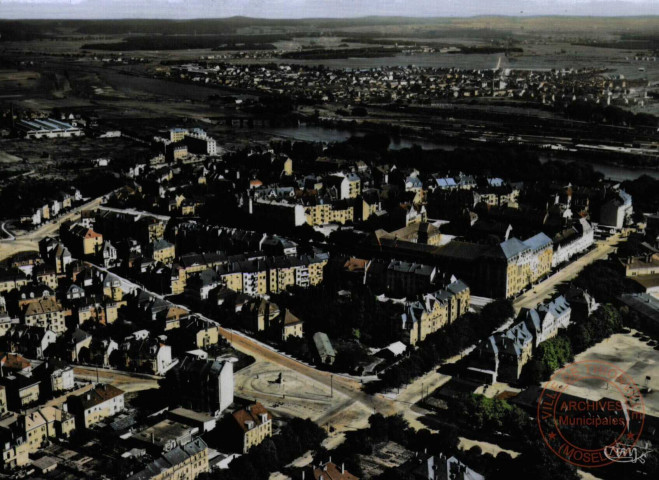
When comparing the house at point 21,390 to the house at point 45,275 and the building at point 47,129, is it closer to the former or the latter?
the house at point 45,275

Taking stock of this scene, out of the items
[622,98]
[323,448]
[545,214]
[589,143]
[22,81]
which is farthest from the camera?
[22,81]

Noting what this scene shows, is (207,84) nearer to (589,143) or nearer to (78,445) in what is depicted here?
(589,143)

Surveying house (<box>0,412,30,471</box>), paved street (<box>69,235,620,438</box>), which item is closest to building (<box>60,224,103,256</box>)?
paved street (<box>69,235,620,438</box>)

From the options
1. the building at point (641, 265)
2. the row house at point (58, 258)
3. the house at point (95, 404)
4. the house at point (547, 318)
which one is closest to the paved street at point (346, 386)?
the house at point (95, 404)

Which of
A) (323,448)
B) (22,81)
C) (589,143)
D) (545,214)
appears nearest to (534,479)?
(323,448)

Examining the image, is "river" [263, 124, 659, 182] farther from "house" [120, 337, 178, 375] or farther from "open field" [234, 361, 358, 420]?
"house" [120, 337, 178, 375]
